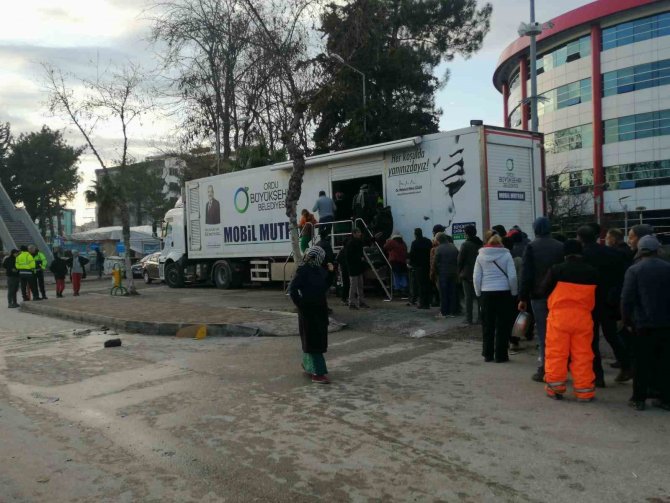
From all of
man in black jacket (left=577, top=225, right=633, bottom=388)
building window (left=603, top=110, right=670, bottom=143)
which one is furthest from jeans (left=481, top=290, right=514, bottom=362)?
building window (left=603, top=110, right=670, bottom=143)

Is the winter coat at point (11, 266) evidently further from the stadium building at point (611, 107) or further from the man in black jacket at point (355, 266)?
the stadium building at point (611, 107)

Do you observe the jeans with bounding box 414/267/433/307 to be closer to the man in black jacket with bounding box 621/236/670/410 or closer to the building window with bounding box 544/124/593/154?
the man in black jacket with bounding box 621/236/670/410

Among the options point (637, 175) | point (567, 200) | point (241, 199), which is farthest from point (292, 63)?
point (637, 175)

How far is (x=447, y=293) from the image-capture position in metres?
10.9

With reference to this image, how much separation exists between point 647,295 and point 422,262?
21.5 ft

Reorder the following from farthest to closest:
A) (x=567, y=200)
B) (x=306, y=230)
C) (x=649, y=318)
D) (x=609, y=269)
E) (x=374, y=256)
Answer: (x=567, y=200)
(x=374, y=256)
(x=306, y=230)
(x=609, y=269)
(x=649, y=318)

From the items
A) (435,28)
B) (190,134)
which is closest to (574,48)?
(435,28)

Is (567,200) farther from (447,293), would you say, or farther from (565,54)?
(447,293)

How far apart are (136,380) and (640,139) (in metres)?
43.6

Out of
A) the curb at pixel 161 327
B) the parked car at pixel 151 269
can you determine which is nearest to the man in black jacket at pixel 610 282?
the curb at pixel 161 327

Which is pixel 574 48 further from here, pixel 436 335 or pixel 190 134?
pixel 436 335

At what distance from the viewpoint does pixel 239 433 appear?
514 cm

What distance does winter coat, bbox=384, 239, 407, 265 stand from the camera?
504 inches

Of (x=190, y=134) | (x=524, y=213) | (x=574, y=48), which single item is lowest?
(x=524, y=213)
